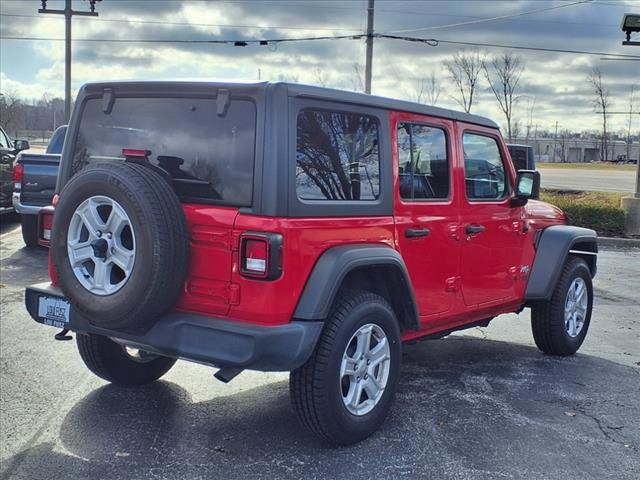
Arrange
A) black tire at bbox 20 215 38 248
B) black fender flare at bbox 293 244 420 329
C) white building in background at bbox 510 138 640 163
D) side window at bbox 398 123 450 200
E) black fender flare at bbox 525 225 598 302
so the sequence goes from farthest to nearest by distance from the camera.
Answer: white building in background at bbox 510 138 640 163, black tire at bbox 20 215 38 248, black fender flare at bbox 525 225 598 302, side window at bbox 398 123 450 200, black fender flare at bbox 293 244 420 329

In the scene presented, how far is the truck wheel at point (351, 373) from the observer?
3.62 m

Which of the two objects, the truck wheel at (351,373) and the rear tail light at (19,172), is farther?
the rear tail light at (19,172)

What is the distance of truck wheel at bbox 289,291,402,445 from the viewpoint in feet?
11.9

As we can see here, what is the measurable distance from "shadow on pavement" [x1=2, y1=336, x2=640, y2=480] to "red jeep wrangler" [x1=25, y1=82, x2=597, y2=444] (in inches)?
11.0

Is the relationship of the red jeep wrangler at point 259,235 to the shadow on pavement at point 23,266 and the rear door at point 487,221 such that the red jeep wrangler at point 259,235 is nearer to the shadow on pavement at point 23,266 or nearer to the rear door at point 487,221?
the rear door at point 487,221

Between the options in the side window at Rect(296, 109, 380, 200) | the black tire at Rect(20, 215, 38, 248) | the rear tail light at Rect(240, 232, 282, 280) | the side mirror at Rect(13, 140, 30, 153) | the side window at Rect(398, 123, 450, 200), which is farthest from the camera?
the side mirror at Rect(13, 140, 30, 153)

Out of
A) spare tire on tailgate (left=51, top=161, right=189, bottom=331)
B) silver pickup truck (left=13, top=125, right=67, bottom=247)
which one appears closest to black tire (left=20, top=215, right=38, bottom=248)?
silver pickup truck (left=13, top=125, right=67, bottom=247)

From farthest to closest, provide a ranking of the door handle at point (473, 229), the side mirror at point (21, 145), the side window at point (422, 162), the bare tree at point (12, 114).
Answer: the bare tree at point (12, 114) < the side mirror at point (21, 145) < the door handle at point (473, 229) < the side window at point (422, 162)

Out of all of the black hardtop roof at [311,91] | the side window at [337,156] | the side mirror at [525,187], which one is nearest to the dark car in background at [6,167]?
the black hardtop roof at [311,91]

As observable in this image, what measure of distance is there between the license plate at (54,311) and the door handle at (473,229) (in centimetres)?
258

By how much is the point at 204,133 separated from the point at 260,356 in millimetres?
1196

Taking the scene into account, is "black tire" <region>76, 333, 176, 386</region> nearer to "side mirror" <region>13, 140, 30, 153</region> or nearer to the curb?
"side mirror" <region>13, 140, 30, 153</region>

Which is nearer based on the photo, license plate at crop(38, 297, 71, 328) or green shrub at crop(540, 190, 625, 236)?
license plate at crop(38, 297, 71, 328)

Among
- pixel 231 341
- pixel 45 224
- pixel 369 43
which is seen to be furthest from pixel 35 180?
pixel 369 43
